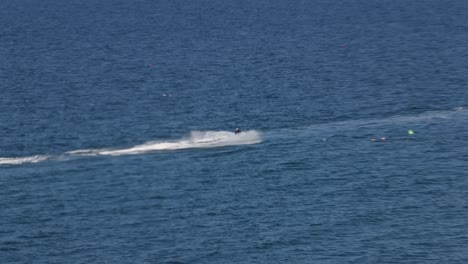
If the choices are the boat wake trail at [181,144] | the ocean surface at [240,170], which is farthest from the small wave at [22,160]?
the ocean surface at [240,170]

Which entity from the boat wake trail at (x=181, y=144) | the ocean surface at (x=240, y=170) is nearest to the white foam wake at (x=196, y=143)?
the boat wake trail at (x=181, y=144)

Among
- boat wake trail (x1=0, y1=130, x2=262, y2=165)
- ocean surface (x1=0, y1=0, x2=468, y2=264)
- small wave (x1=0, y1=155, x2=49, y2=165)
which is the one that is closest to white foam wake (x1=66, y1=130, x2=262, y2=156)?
boat wake trail (x1=0, y1=130, x2=262, y2=165)

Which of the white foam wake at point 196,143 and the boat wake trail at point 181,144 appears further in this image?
the white foam wake at point 196,143

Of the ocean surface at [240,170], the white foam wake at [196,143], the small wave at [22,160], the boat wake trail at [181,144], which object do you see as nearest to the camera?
the ocean surface at [240,170]

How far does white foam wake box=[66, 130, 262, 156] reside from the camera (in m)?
147

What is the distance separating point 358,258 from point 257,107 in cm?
6297

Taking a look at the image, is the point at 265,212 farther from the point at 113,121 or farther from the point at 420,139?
the point at 113,121

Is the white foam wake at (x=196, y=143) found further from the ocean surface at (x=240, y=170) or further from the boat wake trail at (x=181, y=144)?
the ocean surface at (x=240, y=170)

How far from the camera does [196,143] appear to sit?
494ft

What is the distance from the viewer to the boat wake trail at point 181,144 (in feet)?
474

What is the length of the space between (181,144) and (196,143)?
2.03 m

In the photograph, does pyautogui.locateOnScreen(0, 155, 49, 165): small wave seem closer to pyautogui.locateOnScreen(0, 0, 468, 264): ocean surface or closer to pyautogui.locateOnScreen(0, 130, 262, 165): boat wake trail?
pyautogui.locateOnScreen(0, 130, 262, 165): boat wake trail

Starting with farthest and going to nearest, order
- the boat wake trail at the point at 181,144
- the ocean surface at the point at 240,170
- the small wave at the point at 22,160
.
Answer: the boat wake trail at the point at 181,144
the small wave at the point at 22,160
the ocean surface at the point at 240,170

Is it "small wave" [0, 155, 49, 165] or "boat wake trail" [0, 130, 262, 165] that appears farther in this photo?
"boat wake trail" [0, 130, 262, 165]
